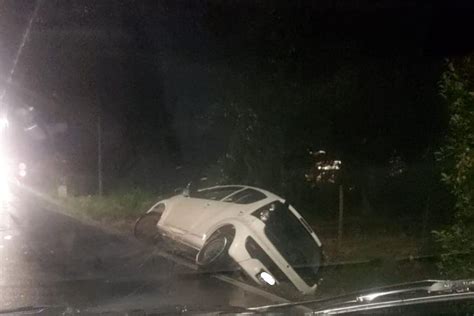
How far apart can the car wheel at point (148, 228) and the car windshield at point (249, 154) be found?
0.09 ft

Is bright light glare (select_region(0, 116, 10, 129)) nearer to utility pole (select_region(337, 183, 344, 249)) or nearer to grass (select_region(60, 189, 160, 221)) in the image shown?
grass (select_region(60, 189, 160, 221))

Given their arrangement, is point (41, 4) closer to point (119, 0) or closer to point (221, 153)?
point (119, 0)

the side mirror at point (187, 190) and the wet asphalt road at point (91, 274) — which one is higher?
the side mirror at point (187, 190)

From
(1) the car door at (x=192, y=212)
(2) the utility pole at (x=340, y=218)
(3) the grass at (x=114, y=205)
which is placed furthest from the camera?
(3) the grass at (x=114, y=205)

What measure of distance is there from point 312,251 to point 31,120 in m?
10.1

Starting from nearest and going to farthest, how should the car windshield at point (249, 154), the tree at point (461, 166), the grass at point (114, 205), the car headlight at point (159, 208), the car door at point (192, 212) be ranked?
the tree at point (461, 166) < the car windshield at point (249, 154) < the car door at point (192, 212) < the car headlight at point (159, 208) < the grass at point (114, 205)

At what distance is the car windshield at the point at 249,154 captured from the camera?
7.71 metres

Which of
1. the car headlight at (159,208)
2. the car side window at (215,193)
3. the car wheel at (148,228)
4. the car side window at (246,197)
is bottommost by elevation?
the car wheel at (148,228)

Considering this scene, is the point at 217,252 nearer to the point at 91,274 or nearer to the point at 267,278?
the point at 267,278

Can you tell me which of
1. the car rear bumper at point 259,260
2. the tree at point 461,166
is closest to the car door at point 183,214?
the car rear bumper at point 259,260

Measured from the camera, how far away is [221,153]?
416 inches

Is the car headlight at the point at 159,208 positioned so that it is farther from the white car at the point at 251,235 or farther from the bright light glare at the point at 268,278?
the bright light glare at the point at 268,278

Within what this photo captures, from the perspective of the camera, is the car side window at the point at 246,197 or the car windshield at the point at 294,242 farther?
the car side window at the point at 246,197

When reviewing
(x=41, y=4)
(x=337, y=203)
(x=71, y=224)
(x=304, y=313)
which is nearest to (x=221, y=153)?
(x=337, y=203)
